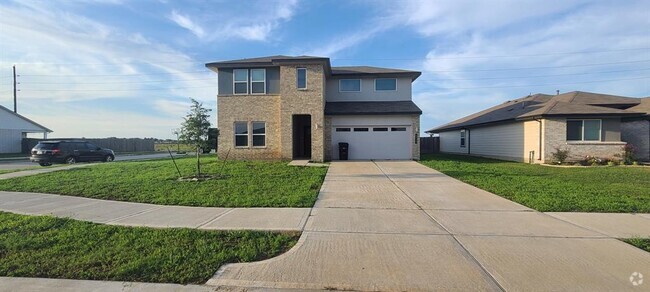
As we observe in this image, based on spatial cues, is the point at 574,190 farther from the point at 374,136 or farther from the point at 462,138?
the point at 462,138

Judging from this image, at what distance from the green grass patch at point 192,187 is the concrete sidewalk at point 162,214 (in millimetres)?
540

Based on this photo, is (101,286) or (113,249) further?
(113,249)

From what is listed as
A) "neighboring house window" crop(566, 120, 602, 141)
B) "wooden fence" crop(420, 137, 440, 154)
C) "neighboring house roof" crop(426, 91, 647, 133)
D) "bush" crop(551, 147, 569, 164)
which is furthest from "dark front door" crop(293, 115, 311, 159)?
"neighboring house window" crop(566, 120, 602, 141)

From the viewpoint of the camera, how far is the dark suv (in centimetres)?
2039

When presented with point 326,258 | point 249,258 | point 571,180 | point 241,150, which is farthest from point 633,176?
point 241,150

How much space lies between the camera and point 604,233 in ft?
19.0

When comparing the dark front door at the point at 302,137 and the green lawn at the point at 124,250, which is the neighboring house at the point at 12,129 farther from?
the green lawn at the point at 124,250

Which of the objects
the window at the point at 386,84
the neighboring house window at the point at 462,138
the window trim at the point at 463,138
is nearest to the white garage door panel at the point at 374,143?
the window at the point at 386,84

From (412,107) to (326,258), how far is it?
17427 mm

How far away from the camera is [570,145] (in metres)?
19.0

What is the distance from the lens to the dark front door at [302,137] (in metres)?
22.3

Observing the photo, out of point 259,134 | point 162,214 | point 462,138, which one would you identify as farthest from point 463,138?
point 162,214

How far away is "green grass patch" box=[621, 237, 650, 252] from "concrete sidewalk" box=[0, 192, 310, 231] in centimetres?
534

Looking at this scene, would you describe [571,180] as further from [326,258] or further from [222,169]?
[222,169]
